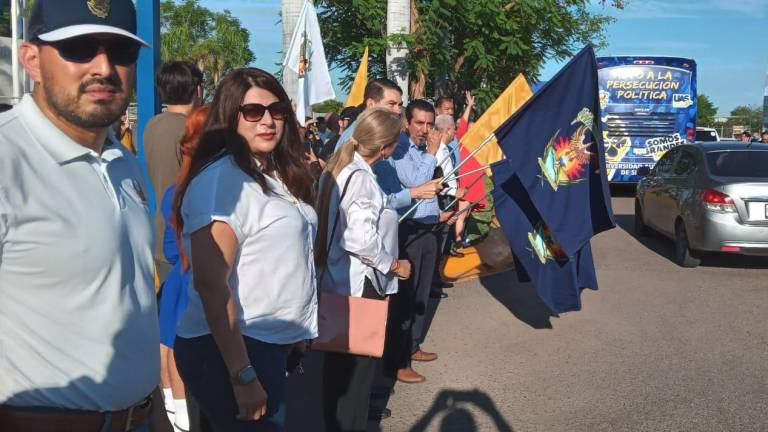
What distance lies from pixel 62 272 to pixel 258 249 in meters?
0.91

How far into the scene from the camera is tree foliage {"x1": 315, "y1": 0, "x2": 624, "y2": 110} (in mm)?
12141

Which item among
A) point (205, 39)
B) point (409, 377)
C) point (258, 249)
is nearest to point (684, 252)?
point (409, 377)

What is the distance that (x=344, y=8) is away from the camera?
14.1 m

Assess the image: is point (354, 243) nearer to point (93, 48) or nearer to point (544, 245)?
point (93, 48)

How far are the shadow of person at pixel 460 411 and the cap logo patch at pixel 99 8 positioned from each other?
11.4 feet

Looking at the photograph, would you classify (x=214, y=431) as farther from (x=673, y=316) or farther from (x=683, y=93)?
(x=683, y=93)

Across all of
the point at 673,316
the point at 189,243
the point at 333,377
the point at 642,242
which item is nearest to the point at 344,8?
the point at 642,242

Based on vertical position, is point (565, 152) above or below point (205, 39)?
below

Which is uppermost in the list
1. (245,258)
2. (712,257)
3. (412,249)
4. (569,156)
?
(569,156)

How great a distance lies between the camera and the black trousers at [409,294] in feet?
17.5

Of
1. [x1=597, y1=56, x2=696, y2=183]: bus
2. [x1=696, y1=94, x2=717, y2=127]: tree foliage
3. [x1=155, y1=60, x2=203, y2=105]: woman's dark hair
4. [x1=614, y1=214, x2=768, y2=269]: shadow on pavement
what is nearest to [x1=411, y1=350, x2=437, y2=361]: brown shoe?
[x1=155, y1=60, x2=203, y2=105]: woman's dark hair

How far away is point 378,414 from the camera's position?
4.84 metres

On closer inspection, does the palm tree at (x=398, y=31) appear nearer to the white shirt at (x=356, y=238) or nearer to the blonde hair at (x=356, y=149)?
the blonde hair at (x=356, y=149)

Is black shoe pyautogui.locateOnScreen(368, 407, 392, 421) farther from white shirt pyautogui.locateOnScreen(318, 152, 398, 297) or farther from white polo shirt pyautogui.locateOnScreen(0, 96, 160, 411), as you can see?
white polo shirt pyautogui.locateOnScreen(0, 96, 160, 411)
